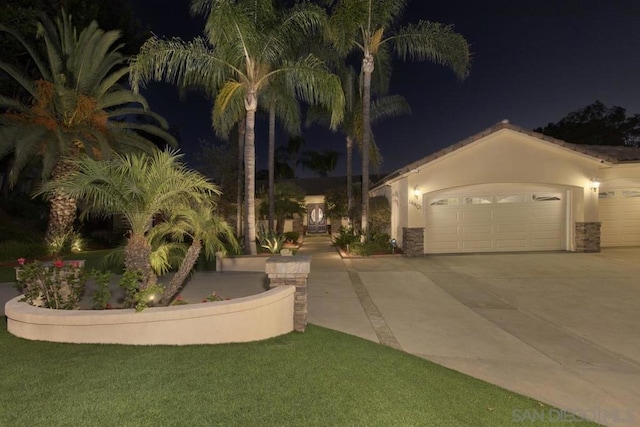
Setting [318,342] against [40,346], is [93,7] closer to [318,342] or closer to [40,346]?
[40,346]

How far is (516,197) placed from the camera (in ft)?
48.6

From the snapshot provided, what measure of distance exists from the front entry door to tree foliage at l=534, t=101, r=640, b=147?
84.0 feet

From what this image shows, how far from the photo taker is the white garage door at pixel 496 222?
48.7 feet

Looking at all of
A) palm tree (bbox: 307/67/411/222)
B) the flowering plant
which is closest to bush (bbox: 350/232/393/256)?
palm tree (bbox: 307/67/411/222)

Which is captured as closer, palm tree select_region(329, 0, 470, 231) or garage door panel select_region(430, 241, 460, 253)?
palm tree select_region(329, 0, 470, 231)

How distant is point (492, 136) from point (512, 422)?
12614mm

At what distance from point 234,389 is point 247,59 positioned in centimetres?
992

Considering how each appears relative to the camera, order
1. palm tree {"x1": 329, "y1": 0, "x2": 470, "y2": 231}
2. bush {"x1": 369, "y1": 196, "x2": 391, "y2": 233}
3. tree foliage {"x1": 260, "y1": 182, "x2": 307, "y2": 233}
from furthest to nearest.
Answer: tree foliage {"x1": 260, "y1": 182, "x2": 307, "y2": 233} < bush {"x1": 369, "y1": 196, "x2": 391, "y2": 233} < palm tree {"x1": 329, "y1": 0, "x2": 470, "y2": 231}

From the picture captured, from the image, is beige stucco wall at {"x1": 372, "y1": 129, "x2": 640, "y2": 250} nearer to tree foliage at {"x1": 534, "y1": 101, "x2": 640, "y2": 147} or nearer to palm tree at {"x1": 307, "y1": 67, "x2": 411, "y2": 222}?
palm tree at {"x1": 307, "y1": 67, "x2": 411, "y2": 222}

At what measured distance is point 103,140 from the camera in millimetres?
11828

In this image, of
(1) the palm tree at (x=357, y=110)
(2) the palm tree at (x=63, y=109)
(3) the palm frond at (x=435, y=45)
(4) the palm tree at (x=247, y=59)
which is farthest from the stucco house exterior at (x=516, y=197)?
(2) the palm tree at (x=63, y=109)

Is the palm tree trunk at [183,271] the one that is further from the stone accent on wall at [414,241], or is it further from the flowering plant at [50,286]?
the stone accent on wall at [414,241]

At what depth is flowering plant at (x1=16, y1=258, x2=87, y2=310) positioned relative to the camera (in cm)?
514

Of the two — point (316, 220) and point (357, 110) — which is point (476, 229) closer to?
point (357, 110)
